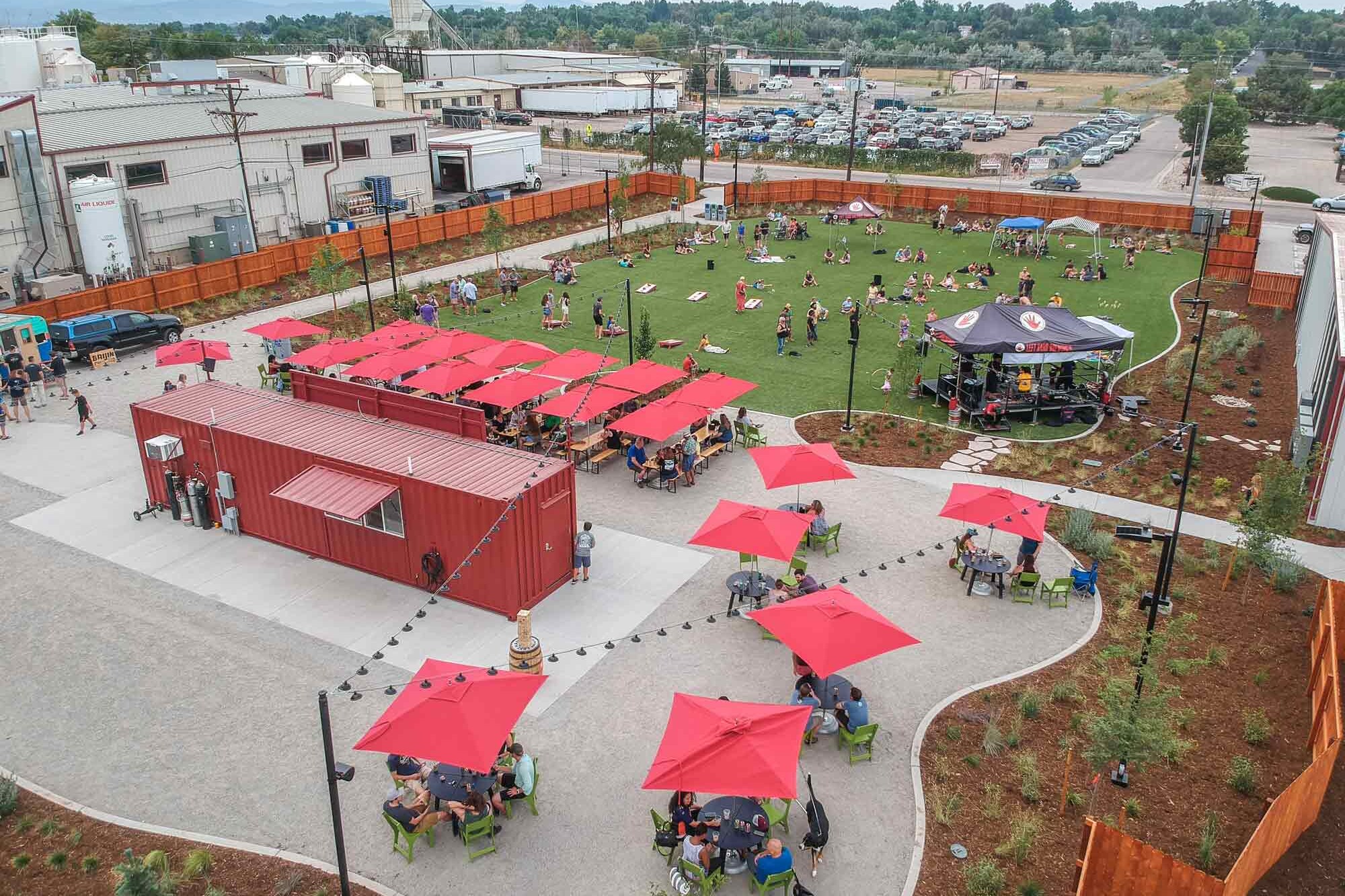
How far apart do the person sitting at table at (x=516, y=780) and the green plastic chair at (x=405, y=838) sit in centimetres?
91

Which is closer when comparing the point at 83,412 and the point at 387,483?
the point at 387,483

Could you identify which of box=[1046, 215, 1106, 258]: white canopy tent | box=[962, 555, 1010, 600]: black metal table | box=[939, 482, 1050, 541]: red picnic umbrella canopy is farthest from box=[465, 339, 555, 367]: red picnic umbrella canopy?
box=[1046, 215, 1106, 258]: white canopy tent

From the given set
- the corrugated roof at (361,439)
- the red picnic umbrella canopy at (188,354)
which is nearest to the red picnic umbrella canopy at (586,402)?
the corrugated roof at (361,439)

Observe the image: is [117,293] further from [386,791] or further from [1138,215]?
[1138,215]

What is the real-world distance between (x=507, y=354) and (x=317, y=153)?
2625 cm

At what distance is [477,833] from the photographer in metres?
12.1

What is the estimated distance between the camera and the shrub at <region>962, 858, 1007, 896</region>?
1122 cm

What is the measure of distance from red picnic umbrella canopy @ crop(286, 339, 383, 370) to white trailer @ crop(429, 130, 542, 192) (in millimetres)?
29321

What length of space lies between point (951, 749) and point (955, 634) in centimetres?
326

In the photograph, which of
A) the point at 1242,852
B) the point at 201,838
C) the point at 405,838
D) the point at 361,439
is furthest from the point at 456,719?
the point at 1242,852

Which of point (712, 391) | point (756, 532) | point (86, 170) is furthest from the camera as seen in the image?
point (86, 170)

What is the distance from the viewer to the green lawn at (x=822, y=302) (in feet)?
96.8

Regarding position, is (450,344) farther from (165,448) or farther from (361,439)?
(165,448)

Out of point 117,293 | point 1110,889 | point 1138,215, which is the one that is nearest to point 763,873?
point 1110,889
